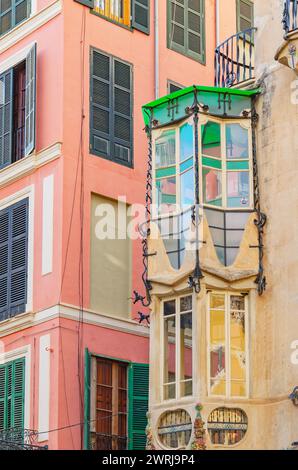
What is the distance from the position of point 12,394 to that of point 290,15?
10.0 meters

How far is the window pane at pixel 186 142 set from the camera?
2680 cm

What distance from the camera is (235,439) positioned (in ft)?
82.0

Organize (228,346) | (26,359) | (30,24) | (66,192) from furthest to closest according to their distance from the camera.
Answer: (30,24) → (66,192) → (26,359) → (228,346)

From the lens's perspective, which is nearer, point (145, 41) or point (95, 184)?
point (95, 184)

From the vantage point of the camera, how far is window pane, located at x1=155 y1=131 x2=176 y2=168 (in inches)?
1073

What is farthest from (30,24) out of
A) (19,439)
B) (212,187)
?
(19,439)

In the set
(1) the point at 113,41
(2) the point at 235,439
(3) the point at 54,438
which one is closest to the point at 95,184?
(1) the point at 113,41

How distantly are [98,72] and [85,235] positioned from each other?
4.02 meters

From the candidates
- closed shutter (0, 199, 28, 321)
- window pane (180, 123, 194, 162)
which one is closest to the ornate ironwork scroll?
window pane (180, 123, 194, 162)

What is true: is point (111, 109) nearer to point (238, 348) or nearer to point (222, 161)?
point (222, 161)

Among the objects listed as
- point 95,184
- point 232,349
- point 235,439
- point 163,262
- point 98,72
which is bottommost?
point 235,439

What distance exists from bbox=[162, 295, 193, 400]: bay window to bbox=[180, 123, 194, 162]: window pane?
285 centimetres

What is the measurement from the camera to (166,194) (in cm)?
2716

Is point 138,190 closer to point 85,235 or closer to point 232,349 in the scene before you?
point 85,235
